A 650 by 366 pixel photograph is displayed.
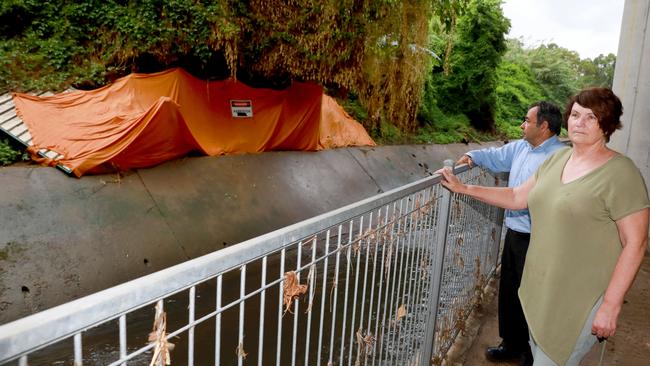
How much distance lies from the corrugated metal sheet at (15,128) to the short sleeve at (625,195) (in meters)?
6.81

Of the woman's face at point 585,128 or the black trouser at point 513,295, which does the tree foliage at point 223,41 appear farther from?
the woman's face at point 585,128

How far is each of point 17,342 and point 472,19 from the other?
22.1 metres

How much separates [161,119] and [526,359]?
6262mm

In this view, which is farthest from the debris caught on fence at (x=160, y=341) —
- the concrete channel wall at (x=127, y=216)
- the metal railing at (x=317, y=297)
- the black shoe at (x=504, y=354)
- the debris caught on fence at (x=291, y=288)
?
the concrete channel wall at (x=127, y=216)

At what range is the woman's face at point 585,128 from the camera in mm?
1942

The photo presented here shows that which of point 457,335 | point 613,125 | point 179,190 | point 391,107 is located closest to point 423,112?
point 391,107

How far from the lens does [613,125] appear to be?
1.96m

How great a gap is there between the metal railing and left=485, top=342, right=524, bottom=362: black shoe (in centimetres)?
31

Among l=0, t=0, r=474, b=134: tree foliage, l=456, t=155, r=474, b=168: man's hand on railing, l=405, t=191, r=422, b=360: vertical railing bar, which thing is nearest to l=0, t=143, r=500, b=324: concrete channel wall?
l=0, t=0, r=474, b=134: tree foliage

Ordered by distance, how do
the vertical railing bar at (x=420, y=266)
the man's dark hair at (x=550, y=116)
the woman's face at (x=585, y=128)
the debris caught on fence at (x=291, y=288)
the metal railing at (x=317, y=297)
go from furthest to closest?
the man's dark hair at (x=550, y=116) < the vertical railing bar at (x=420, y=266) < the woman's face at (x=585, y=128) < the debris caught on fence at (x=291, y=288) < the metal railing at (x=317, y=297)

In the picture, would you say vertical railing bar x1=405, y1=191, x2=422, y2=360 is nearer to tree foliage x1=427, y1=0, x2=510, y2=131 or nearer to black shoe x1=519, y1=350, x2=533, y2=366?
black shoe x1=519, y1=350, x2=533, y2=366

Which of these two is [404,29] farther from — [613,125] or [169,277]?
[169,277]

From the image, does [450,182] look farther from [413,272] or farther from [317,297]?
[317,297]

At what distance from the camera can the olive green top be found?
1836 mm
